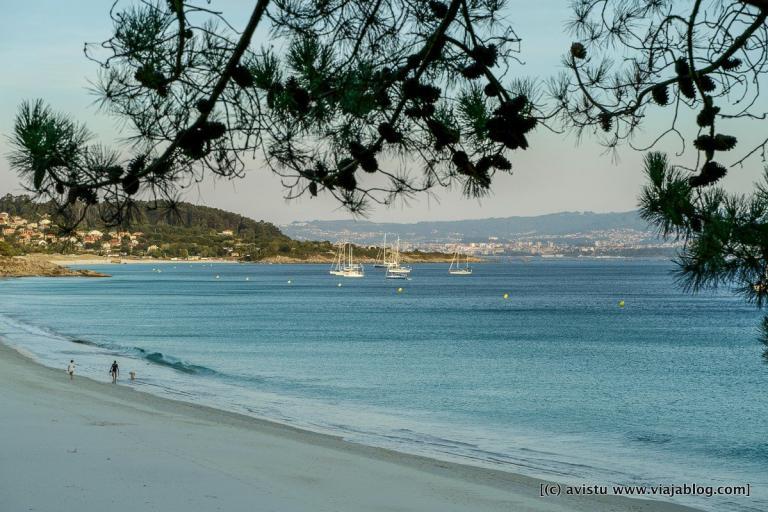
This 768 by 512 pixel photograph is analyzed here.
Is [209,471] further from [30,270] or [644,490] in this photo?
[30,270]

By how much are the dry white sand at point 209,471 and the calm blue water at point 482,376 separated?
196 cm

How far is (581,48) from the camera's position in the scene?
4.40 m

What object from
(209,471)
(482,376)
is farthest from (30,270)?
(209,471)

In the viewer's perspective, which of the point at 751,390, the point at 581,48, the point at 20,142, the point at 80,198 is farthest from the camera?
the point at 751,390

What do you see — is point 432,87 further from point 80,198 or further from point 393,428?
point 393,428

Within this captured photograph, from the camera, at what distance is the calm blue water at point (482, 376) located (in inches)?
678

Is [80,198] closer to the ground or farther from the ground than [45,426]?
farther from the ground

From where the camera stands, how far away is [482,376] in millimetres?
29203

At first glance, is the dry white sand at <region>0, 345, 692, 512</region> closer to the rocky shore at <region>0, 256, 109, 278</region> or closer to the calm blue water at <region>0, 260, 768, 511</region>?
the calm blue water at <region>0, 260, 768, 511</region>

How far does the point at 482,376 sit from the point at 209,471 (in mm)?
18613

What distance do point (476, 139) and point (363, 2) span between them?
0.94 m

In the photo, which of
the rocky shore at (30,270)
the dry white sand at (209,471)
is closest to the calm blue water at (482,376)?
the dry white sand at (209,471)

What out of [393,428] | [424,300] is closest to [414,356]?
[393,428]

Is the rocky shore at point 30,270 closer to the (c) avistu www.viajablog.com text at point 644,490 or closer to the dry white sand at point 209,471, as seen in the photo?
the dry white sand at point 209,471
